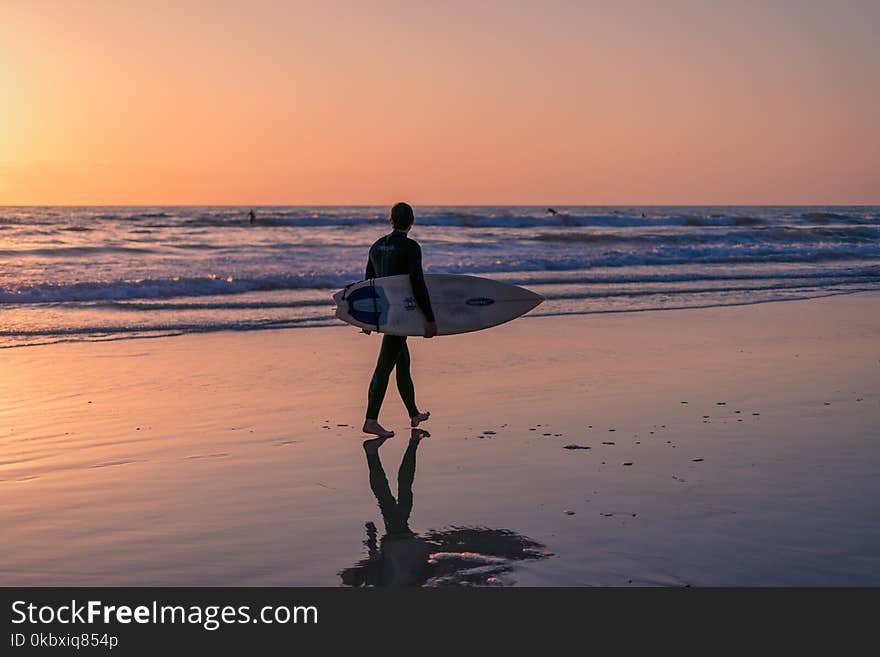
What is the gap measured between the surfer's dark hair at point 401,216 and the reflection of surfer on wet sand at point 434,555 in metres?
2.67

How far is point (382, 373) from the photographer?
25.8 ft

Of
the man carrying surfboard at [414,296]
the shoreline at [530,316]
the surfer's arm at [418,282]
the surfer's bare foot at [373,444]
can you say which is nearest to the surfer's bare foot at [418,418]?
the man carrying surfboard at [414,296]

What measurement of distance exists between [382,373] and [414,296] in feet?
2.24

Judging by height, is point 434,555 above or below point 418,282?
below

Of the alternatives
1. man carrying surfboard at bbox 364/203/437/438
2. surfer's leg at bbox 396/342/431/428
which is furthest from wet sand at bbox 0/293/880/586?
man carrying surfboard at bbox 364/203/437/438

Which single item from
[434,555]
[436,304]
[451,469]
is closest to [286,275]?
[436,304]

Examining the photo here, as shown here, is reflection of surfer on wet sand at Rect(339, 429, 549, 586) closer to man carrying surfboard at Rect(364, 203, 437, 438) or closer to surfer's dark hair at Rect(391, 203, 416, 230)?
man carrying surfboard at Rect(364, 203, 437, 438)

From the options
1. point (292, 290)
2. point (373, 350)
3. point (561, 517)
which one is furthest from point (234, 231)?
point (561, 517)

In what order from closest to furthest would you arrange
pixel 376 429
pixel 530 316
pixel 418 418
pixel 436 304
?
pixel 376 429 < pixel 418 418 < pixel 436 304 < pixel 530 316

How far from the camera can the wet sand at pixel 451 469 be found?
16.0 ft

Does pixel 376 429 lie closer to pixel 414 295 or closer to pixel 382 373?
pixel 382 373

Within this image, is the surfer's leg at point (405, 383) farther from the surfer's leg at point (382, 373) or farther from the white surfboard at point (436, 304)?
the white surfboard at point (436, 304)

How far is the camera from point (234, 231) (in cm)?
4950

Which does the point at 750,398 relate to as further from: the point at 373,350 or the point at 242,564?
the point at 242,564
